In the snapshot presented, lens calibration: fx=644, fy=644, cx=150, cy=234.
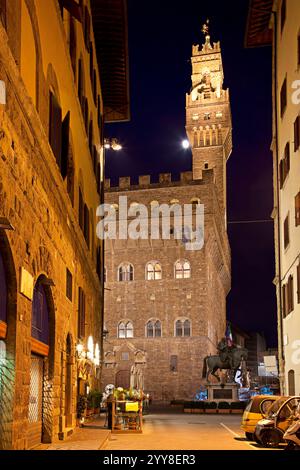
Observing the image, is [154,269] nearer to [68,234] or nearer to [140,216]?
[140,216]

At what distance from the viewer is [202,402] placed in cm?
3606

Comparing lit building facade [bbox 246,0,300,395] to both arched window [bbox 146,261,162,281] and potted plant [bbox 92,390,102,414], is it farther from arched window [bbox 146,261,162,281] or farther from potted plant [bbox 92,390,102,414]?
arched window [bbox 146,261,162,281]

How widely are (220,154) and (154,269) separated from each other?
23.8 metres

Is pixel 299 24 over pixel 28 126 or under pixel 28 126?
over

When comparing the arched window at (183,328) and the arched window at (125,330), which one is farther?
the arched window at (125,330)

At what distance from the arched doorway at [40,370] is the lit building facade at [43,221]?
0.9 inches

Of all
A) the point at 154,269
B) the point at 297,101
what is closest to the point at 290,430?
the point at 297,101

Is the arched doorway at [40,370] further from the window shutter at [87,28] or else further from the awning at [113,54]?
the awning at [113,54]

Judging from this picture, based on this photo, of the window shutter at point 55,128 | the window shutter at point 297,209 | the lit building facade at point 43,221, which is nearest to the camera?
the lit building facade at point 43,221

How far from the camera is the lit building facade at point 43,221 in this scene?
9734mm

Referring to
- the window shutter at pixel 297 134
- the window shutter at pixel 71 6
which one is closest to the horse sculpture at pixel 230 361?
the window shutter at pixel 297 134

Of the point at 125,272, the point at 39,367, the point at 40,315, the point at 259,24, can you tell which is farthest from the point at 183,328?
the point at 40,315

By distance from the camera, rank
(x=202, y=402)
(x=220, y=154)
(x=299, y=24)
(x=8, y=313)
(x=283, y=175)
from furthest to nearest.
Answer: (x=220, y=154)
(x=202, y=402)
(x=283, y=175)
(x=299, y=24)
(x=8, y=313)

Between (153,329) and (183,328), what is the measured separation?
2488 millimetres
